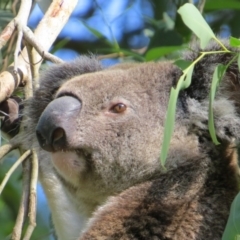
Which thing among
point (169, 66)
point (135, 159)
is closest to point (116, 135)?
point (135, 159)

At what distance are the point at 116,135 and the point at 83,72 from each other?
1.60 ft

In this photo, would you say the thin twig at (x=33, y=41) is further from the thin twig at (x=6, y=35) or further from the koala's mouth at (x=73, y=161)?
the koala's mouth at (x=73, y=161)

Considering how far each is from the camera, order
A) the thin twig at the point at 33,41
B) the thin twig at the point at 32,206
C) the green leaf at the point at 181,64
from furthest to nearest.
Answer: the thin twig at the point at 33,41, the thin twig at the point at 32,206, the green leaf at the point at 181,64

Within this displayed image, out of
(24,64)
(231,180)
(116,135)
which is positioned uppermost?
(24,64)

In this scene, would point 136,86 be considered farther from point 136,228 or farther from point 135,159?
point 136,228

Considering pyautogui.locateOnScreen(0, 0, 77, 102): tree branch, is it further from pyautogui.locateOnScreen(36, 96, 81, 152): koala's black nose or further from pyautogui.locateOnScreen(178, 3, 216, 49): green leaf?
pyautogui.locateOnScreen(178, 3, 216, 49): green leaf

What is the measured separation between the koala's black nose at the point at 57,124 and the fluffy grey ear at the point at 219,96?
455 mm

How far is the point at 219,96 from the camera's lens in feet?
10.7

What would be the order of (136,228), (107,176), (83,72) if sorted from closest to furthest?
(136,228), (107,176), (83,72)

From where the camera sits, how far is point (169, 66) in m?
3.48

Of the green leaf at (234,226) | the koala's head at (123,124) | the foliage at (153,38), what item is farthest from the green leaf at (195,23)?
the foliage at (153,38)

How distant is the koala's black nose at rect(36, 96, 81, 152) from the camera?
3209 millimetres

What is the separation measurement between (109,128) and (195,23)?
0.86 metres

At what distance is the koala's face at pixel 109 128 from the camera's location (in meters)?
3.26
